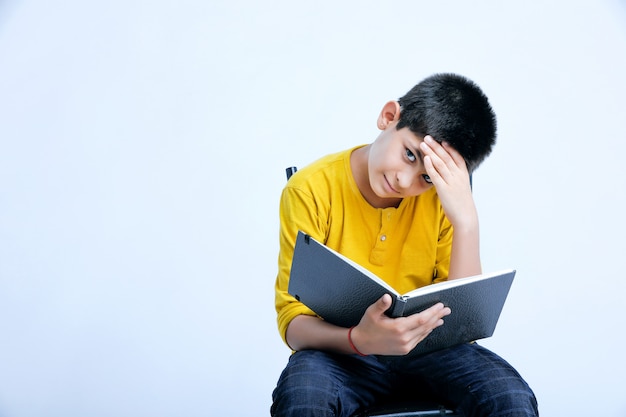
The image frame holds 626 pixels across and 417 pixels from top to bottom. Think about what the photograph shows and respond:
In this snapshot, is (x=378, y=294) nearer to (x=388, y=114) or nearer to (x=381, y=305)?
(x=381, y=305)

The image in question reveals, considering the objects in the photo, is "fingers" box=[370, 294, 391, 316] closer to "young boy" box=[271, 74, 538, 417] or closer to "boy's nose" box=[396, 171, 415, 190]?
"young boy" box=[271, 74, 538, 417]

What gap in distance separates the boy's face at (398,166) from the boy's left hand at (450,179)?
1.0 inches

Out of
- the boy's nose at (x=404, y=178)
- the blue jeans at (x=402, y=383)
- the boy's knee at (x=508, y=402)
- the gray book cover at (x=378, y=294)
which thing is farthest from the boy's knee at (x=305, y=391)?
the boy's nose at (x=404, y=178)

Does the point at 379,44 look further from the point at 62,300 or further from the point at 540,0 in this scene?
the point at 62,300

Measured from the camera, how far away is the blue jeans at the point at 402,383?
4.95 feet

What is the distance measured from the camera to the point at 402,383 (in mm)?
1688

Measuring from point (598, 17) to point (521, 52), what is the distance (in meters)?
0.31

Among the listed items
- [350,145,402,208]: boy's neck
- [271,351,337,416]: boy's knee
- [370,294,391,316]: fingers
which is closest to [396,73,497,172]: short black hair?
[350,145,402,208]: boy's neck

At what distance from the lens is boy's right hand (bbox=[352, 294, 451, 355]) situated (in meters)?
1.48

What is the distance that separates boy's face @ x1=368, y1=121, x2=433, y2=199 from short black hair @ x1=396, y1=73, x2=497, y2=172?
0.08ft

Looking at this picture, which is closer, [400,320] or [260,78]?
[400,320]

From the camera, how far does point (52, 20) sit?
9.77 feet

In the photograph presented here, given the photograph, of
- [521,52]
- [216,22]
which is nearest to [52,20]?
[216,22]

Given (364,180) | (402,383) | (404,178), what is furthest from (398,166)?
(402,383)
